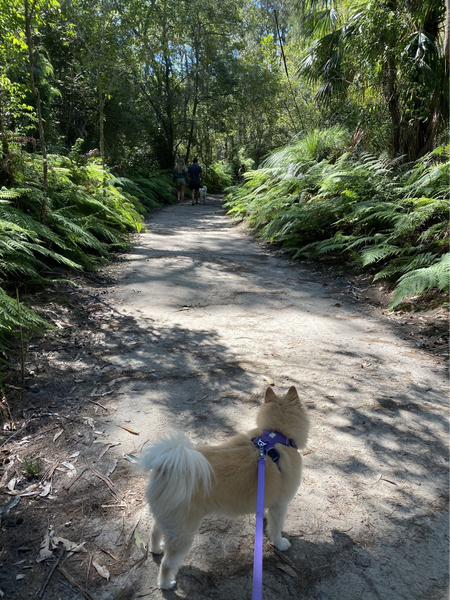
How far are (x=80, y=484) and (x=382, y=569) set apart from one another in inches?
70.9

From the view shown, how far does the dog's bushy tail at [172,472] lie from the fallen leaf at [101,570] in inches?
18.8

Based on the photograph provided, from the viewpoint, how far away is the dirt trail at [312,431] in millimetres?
1906

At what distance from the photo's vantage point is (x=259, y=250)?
9.95 m

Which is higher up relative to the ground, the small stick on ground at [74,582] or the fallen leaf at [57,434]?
the fallen leaf at [57,434]

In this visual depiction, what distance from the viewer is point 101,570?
1.90 meters

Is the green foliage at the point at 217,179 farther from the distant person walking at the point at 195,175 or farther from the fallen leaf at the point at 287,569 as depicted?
the fallen leaf at the point at 287,569

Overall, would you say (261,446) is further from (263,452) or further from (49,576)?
(49,576)

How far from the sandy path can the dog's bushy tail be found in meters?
0.50

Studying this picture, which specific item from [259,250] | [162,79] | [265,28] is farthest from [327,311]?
[265,28]

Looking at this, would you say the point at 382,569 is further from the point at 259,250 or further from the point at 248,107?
the point at 248,107

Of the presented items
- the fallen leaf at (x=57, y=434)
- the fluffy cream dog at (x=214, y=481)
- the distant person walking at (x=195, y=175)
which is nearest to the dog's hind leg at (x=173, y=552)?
the fluffy cream dog at (x=214, y=481)

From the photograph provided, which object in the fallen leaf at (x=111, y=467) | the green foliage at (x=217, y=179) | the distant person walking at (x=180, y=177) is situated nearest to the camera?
the fallen leaf at (x=111, y=467)

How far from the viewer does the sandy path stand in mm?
1908

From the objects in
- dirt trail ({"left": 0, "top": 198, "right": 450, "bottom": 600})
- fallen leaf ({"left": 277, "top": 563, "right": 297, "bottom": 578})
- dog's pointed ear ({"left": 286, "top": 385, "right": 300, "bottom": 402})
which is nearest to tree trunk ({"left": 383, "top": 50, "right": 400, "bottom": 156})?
dirt trail ({"left": 0, "top": 198, "right": 450, "bottom": 600})
